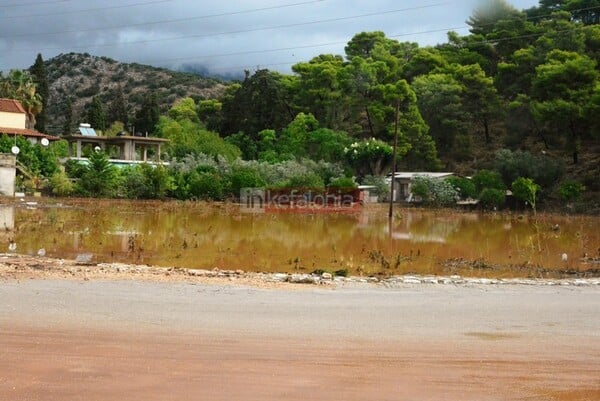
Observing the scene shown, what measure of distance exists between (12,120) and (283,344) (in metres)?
51.1

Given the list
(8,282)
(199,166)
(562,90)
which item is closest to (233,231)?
(8,282)

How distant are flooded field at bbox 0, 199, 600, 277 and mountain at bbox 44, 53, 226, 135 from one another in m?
68.4

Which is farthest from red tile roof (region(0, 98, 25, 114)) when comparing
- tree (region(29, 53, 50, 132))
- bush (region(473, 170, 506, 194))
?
bush (region(473, 170, 506, 194))

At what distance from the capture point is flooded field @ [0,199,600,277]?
15484mm

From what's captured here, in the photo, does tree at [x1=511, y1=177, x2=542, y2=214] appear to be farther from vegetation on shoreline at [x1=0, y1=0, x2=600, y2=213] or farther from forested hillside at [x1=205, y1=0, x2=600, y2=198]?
forested hillside at [x1=205, y1=0, x2=600, y2=198]

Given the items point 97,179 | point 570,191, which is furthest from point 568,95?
point 97,179

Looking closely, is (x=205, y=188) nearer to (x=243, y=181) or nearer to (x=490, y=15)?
(x=243, y=181)

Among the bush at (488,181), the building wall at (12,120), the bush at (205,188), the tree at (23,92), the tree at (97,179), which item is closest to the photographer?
the tree at (97,179)

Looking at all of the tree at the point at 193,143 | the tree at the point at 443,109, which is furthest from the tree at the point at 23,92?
the tree at the point at 443,109

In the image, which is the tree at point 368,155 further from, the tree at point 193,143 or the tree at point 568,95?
the tree at point 568,95

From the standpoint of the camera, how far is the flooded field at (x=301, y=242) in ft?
50.8

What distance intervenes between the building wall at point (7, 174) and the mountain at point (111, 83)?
54327 millimetres

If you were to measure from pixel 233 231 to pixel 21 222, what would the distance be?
7.80 m

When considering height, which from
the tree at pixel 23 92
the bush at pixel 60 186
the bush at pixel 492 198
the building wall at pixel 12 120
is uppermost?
the tree at pixel 23 92
